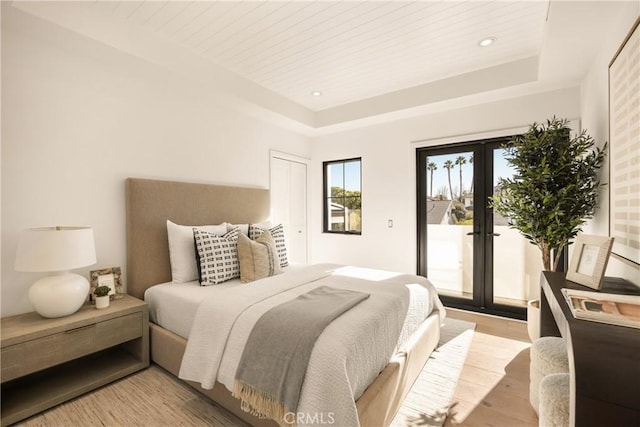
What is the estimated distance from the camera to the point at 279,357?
4.76 feet

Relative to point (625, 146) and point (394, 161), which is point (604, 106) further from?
point (394, 161)

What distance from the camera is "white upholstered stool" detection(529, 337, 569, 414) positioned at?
5.25 ft

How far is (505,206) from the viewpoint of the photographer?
2.57m

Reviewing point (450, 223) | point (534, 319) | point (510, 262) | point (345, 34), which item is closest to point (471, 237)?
point (450, 223)

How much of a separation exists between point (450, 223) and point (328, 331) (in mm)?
2732

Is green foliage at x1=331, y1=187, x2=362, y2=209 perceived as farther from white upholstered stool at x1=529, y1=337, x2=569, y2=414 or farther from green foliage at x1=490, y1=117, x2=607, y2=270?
white upholstered stool at x1=529, y1=337, x2=569, y2=414

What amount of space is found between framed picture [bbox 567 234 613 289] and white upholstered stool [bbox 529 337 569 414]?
409 mm

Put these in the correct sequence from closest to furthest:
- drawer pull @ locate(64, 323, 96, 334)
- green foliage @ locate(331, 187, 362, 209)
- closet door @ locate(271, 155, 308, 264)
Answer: drawer pull @ locate(64, 323, 96, 334), closet door @ locate(271, 155, 308, 264), green foliage @ locate(331, 187, 362, 209)

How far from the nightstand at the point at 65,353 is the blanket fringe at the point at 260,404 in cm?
113

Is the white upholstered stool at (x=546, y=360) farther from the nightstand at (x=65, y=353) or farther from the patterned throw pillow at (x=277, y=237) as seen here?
the nightstand at (x=65, y=353)

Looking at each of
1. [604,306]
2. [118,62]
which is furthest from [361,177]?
[604,306]

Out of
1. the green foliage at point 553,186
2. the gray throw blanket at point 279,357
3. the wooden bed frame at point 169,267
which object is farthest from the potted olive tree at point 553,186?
the gray throw blanket at point 279,357

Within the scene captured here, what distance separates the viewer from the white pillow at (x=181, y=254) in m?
2.56

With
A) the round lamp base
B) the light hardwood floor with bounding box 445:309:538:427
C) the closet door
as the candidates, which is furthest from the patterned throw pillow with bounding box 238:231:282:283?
the light hardwood floor with bounding box 445:309:538:427
